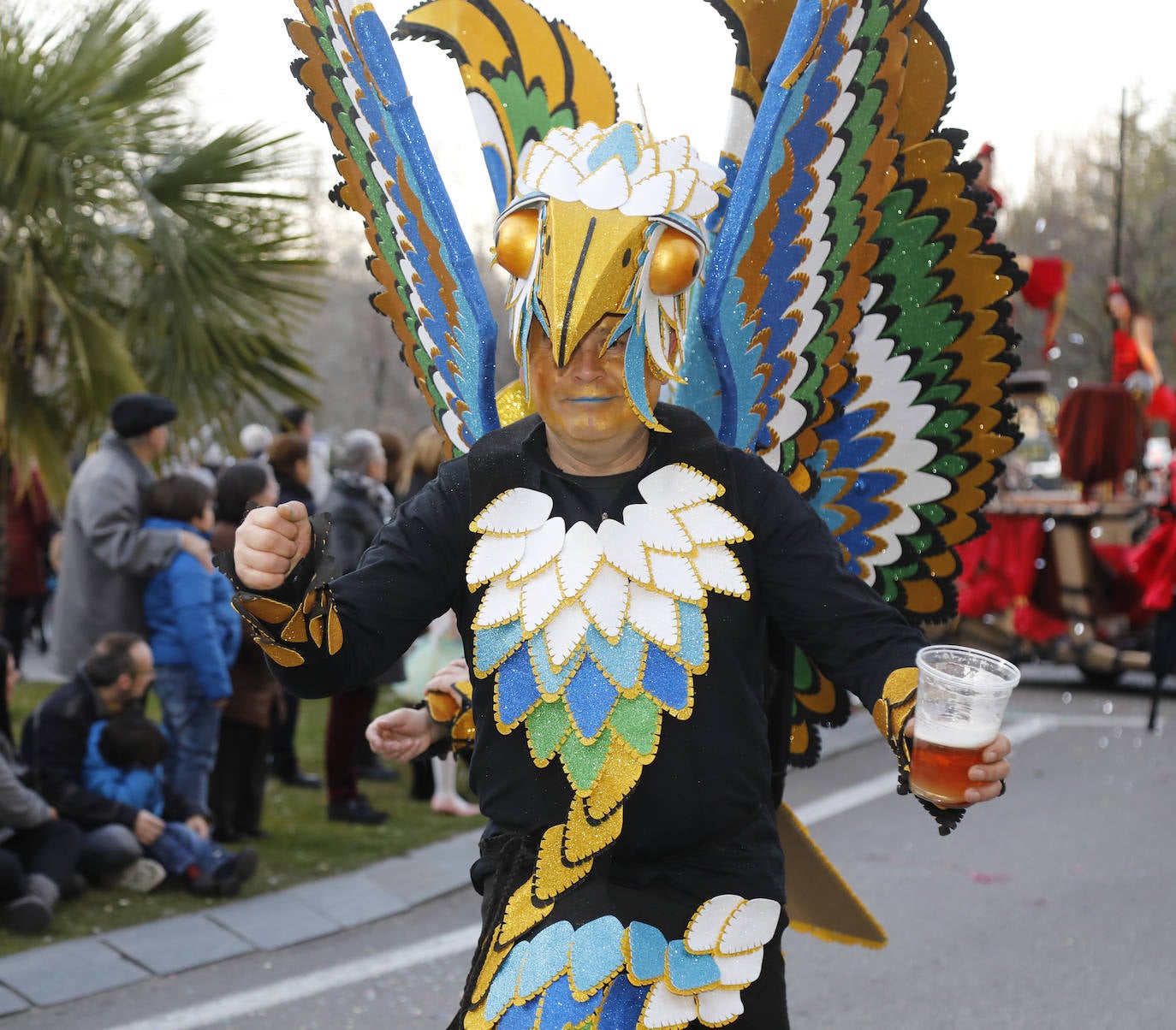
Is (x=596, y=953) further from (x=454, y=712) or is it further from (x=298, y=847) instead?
(x=298, y=847)

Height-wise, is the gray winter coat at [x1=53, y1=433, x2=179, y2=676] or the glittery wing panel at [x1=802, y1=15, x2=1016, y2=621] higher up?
the glittery wing panel at [x1=802, y1=15, x2=1016, y2=621]

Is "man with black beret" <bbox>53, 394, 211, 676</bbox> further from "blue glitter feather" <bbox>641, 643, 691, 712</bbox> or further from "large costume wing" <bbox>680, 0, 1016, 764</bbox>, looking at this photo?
"blue glitter feather" <bbox>641, 643, 691, 712</bbox>

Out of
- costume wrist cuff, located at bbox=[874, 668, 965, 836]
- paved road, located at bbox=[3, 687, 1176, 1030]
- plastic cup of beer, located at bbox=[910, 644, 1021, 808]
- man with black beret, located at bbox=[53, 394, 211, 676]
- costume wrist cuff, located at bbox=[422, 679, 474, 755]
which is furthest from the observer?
man with black beret, located at bbox=[53, 394, 211, 676]

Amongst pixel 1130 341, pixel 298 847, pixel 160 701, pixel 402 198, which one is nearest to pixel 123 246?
pixel 160 701

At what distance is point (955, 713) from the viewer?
1.54 metres

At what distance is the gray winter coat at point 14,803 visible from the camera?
395 cm

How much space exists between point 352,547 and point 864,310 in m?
3.54

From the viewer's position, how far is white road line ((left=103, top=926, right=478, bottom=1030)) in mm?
3584

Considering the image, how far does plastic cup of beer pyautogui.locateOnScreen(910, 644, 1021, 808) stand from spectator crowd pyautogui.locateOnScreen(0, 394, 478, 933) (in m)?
2.75

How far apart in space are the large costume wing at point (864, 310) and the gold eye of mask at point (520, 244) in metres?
0.37

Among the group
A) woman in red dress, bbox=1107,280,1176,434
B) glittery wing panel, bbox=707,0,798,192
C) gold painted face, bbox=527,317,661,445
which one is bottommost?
woman in red dress, bbox=1107,280,1176,434

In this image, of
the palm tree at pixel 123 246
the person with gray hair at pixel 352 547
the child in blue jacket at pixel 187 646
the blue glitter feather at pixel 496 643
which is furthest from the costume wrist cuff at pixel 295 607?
the palm tree at pixel 123 246

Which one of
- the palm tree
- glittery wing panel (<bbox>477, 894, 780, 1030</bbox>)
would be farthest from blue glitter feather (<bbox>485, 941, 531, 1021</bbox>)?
the palm tree

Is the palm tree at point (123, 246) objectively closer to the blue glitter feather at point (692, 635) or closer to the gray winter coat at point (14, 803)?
the gray winter coat at point (14, 803)
